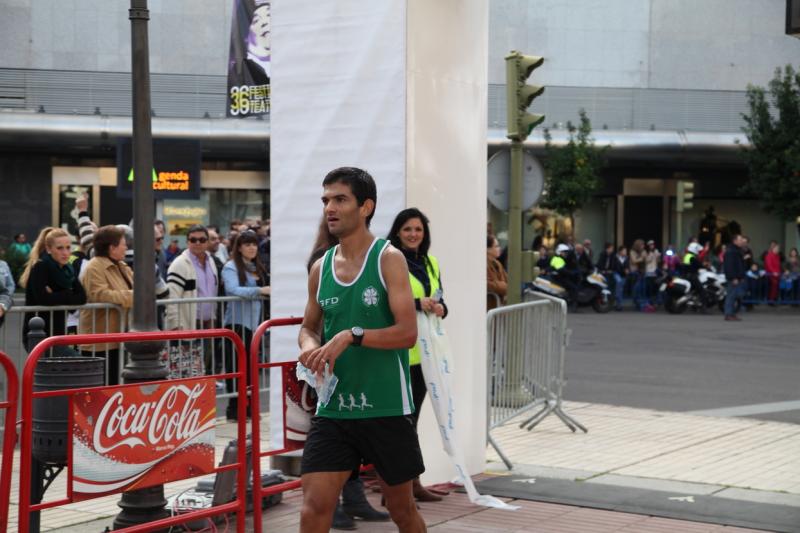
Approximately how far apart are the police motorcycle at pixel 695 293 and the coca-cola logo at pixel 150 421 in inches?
908

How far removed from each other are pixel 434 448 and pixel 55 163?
31418mm

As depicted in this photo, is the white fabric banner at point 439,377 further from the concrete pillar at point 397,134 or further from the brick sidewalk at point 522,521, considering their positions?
the concrete pillar at point 397,134

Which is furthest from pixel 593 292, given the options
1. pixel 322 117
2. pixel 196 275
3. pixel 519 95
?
pixel 322 117

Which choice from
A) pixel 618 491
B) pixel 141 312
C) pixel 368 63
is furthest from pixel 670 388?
pixel 141 312

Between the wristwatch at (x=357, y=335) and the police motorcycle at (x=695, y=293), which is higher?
the wristwatch at (x=357, y=335)

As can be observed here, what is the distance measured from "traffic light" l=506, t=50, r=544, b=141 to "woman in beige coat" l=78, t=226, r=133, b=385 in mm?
4622

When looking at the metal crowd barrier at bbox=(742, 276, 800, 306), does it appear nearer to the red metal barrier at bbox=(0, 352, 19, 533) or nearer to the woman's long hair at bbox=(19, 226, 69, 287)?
the woman's long hair at bbox=(19, 226, 69, 287)

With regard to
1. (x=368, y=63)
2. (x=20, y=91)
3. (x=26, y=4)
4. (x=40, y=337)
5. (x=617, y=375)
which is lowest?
(x=617, y=375)

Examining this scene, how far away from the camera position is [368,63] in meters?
7.86

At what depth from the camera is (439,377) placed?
7.11 metres

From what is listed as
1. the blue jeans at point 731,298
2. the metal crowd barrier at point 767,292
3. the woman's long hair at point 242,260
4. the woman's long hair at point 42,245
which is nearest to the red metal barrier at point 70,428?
the woman's long hair at point 42,245

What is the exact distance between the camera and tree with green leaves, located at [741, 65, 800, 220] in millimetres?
33594

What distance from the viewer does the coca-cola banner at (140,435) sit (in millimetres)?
5266

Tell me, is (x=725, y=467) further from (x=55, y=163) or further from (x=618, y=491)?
(x=55, y=163)
